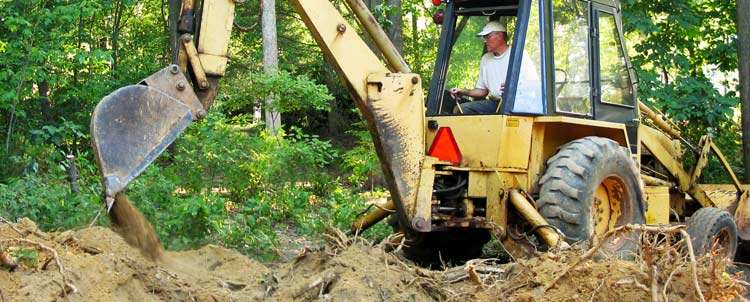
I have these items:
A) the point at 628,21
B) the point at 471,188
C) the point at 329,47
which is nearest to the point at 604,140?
the point at 471,188

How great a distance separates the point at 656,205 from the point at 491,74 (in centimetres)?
217

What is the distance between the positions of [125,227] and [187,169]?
13.6ft

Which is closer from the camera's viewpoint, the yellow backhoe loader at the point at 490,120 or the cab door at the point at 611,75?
the yellow backhoe loader at the point at 490,120

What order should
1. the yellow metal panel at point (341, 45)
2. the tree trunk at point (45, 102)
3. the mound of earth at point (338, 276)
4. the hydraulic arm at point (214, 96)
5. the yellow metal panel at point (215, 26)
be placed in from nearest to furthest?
1. the mound of earth at point (338, 276)
2. the hydraulic arm at point (214, 96)
3. the yellow metal panel at point (215, 26)
4. the yellow metal panel at point (341, 45)
5. the tree trunk at point (45, 102)

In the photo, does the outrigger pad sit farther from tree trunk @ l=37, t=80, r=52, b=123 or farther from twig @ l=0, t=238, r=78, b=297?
tree trunk @ l=37, t=80, r=52, b=123

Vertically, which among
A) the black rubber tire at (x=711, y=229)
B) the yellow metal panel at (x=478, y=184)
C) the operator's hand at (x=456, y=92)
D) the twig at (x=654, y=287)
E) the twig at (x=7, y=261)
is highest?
the operator's hand at (x=456, y=92)

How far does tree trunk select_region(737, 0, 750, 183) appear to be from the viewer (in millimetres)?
12555

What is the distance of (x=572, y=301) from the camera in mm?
5203

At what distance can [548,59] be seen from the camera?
730 cm

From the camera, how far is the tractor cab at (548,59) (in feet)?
23.6

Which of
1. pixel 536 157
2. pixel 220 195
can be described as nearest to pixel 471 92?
pixel 536 157

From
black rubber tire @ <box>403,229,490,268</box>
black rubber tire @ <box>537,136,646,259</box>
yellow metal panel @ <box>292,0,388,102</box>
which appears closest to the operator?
black rubber tire @ <box>537,136,646,259</box>

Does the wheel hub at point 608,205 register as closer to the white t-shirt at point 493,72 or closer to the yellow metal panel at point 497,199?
the yellow metal panel at point 497,199

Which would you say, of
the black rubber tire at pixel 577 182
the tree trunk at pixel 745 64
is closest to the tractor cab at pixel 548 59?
the black rubber tire at pixel 577 182
